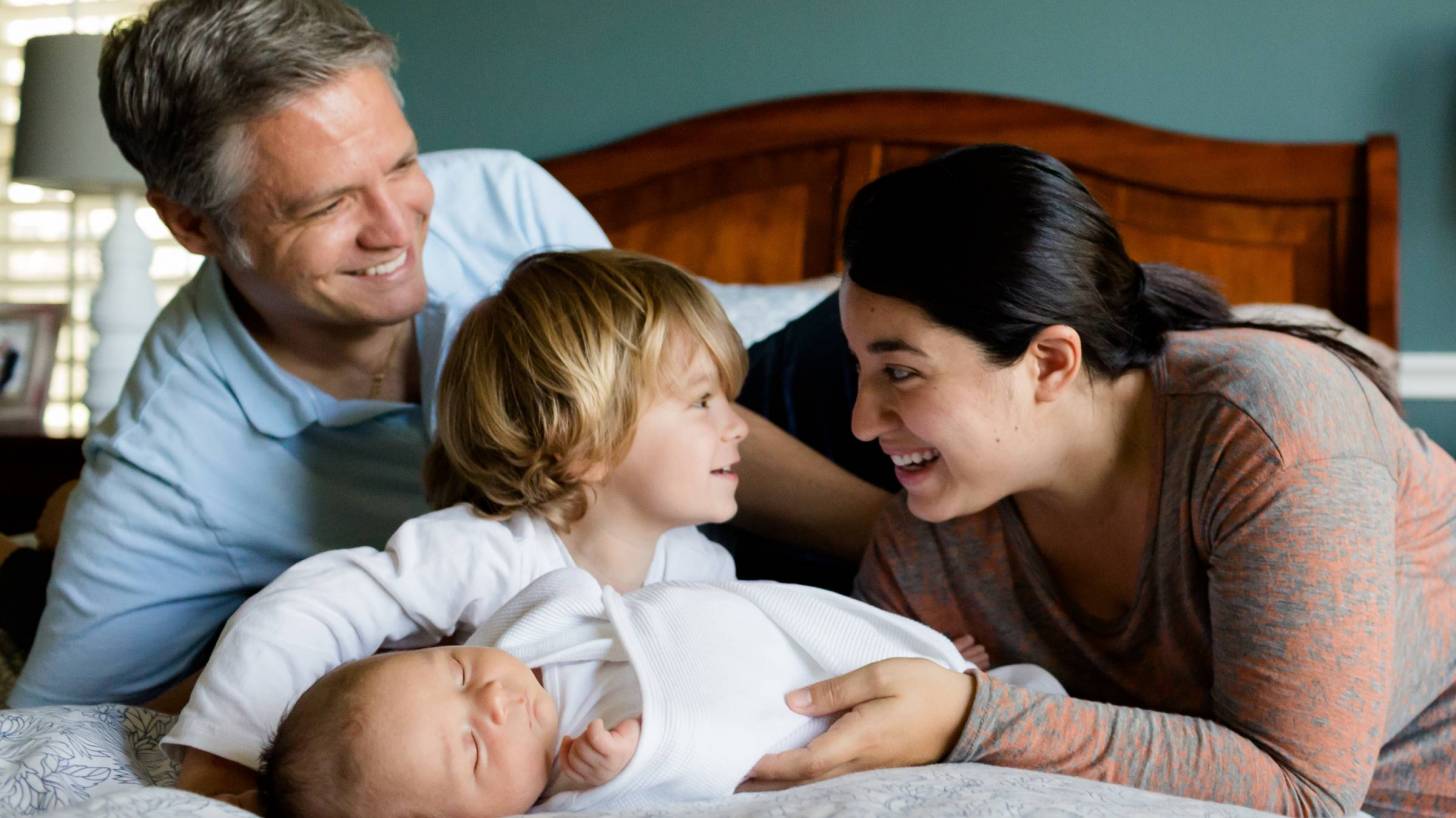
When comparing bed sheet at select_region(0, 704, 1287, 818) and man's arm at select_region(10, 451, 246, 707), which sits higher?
bed sheet at select_region(0, 704, 1287, 818)

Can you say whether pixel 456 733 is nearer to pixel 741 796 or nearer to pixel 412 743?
pixel 412 743

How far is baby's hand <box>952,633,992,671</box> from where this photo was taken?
1.50 meters

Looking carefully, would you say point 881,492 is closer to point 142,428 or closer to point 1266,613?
point 1266,613

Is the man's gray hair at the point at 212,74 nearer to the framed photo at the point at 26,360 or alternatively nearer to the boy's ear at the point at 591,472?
the boy's ear at the point at 591,472

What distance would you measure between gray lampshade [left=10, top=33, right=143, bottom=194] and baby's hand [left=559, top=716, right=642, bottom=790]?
2367 millimetres

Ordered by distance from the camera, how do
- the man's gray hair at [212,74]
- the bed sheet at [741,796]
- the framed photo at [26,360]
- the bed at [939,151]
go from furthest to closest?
the framed photo at [26,360], the bed at [939,151], the man's gray hair at [212,74], the bed sheet at [741,796]

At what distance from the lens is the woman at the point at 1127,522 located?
3.77ft

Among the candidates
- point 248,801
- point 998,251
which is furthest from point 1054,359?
point 248,801

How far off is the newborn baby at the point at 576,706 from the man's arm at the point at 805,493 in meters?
0.42

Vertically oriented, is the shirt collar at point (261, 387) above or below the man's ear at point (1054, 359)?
below

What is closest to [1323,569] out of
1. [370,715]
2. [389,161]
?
[370,715]

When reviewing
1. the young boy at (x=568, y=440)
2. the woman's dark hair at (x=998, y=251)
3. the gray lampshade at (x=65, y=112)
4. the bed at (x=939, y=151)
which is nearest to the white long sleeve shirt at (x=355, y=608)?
the young boy at (x=568, y=440)

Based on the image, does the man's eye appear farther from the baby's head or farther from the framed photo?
the framed photo

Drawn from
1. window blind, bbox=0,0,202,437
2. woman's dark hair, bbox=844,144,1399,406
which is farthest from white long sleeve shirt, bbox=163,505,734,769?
window blind, bbox=0,0,202,437
